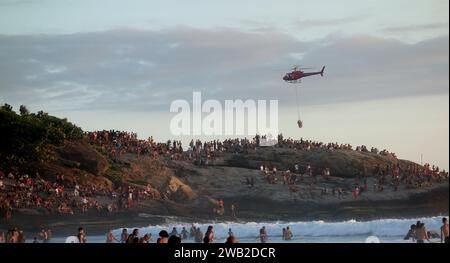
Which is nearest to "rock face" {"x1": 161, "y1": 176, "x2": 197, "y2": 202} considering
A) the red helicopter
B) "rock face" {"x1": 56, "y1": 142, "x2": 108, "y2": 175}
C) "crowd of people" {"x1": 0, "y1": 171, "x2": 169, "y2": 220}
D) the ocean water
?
"crowd of people" {"x1": 0, "y1": 171, "x2": 169, "y2": 220}

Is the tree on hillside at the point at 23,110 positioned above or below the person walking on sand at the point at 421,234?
above

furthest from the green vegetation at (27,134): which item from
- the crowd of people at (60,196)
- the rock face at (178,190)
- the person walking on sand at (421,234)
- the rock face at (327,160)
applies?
the person walking on sand at (421,234)

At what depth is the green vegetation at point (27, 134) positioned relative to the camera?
35.8 metres

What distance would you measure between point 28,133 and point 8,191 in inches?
137

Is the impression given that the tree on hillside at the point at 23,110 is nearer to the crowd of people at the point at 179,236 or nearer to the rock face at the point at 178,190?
the crowd of people at the point at 179,236

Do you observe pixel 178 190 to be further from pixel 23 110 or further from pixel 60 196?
pixel 23 110

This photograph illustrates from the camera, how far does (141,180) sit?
3831 cm

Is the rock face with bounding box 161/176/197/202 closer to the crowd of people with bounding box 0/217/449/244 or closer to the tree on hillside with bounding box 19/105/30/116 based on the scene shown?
the crowd of people with bounding box 0/217/449/244

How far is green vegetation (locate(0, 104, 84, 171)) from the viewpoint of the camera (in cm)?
3575

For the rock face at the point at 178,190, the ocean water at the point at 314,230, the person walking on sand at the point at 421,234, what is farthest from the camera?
the rock face at the point at 178,190

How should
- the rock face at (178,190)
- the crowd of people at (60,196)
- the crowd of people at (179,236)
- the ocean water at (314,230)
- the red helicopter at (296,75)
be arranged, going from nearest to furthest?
the crowd of people at (179,236), the ocean water at (314,230), the crowd of people at (60,196), the red helicopter at (296,75), the rock face at (178,190)

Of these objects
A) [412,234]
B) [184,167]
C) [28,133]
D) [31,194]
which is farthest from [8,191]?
[412,234]

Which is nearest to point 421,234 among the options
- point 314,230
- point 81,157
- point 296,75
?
point 314,230
